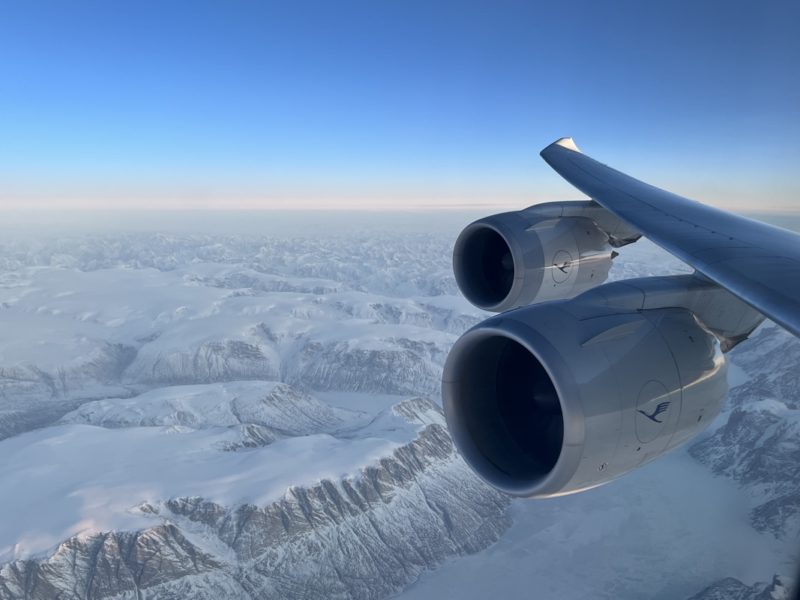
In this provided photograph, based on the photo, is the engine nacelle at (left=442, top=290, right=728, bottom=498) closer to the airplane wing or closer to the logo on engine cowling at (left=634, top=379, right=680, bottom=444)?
the logo on engine cowling at (left=634, top=379, right=680, bottom=444)

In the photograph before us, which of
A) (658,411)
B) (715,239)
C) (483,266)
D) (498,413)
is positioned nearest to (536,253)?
(483,266)

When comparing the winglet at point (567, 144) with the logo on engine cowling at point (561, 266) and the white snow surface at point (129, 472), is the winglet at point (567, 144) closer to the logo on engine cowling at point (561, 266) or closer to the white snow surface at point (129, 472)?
the logo on engine cowling at point (561, 266)

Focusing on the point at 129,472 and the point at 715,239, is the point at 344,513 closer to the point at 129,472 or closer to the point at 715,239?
the point at 129,472

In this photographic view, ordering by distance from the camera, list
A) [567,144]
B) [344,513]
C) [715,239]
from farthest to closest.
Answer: [344,513] < [567,144] < [715,239]

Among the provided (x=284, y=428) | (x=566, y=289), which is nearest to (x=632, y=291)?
(x=566, y=289)

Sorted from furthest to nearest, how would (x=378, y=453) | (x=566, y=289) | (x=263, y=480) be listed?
(x=378, y=453), (x=263, y=480), (x=566, y=289)

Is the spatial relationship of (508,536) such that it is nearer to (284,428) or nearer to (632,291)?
(284,428)
